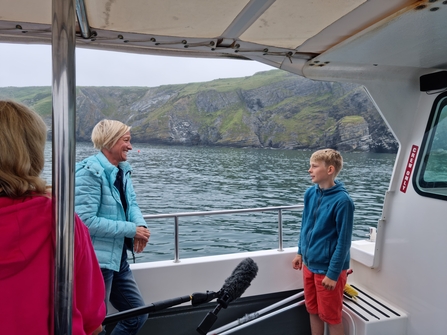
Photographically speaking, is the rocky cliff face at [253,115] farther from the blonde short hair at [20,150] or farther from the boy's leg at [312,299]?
the blonde short hair at [20,150]

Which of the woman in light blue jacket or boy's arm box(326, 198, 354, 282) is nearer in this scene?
the woman in light blue jacket

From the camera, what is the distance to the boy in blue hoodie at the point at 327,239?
101 inches

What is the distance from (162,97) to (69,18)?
63457mm

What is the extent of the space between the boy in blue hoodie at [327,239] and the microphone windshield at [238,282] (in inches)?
38.9

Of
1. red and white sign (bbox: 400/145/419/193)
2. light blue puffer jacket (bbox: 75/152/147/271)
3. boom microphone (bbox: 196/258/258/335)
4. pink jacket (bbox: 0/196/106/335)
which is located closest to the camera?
pink jacket (bbox: 0/196/106/335)

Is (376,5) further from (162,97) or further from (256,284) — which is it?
(162,97)

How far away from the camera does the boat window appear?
2725mm

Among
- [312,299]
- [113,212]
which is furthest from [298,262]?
[113,212]

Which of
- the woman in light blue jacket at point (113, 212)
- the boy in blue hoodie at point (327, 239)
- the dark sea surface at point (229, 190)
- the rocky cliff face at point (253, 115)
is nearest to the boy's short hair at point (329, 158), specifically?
the boy in blue hoodie at point (327, 239)

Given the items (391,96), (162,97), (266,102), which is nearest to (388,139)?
(266,102)

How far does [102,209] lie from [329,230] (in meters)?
1.52

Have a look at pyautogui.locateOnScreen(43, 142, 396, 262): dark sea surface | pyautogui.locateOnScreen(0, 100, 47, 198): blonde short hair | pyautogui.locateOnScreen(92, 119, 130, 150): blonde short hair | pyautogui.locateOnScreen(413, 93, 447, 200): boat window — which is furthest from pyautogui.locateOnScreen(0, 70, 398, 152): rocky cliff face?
pyautogui.locateOnScreen(0, 100, 47, 198): blonde short hair

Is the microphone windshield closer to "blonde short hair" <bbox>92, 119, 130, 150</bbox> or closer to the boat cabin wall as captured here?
"blonde short hair" <bbox>92, 119, 130, 150</bbox>

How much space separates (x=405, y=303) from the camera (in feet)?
9.37
